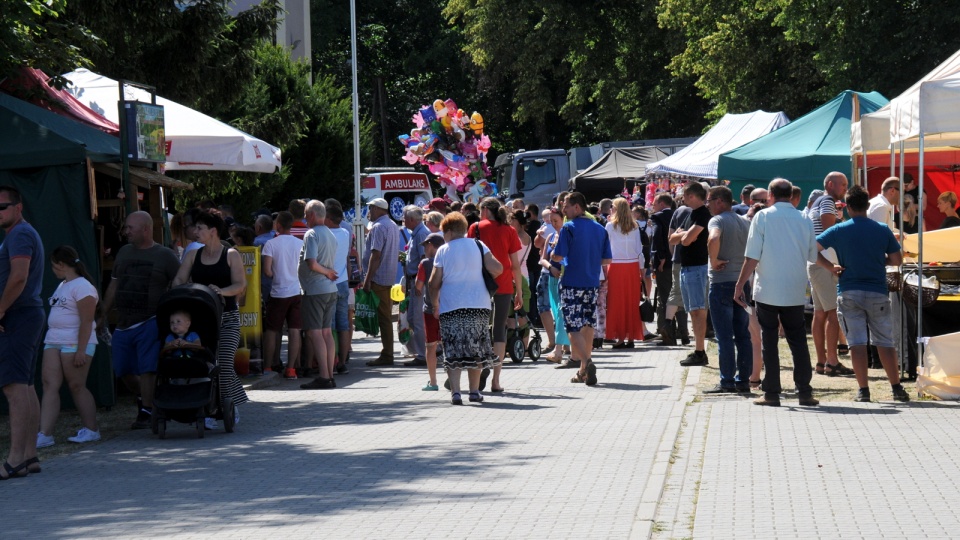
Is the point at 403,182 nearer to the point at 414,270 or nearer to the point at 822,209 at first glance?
the point at 414,270

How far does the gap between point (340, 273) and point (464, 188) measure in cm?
1419

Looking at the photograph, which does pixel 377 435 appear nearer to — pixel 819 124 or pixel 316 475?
pixel 316 475

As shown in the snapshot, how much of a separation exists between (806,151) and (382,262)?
630cm

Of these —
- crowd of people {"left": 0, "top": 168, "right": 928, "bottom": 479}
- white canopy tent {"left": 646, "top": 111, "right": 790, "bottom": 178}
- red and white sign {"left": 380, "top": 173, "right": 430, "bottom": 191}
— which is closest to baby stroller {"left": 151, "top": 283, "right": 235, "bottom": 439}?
crowd of people {"left": 0, "top": 168, "right": 928, "bottom": 479}

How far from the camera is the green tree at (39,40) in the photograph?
39.7 feet

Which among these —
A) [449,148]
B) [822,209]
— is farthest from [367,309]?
[449,148]

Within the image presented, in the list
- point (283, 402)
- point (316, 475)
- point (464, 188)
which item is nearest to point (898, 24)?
point (464, 188)

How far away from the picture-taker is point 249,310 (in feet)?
49.7

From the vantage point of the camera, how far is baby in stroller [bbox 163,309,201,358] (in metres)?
10.5

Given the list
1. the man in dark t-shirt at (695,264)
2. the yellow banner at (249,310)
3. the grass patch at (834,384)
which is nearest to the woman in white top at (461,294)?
the grass patch at (834,384)

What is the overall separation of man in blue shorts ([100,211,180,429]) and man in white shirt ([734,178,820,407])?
4767mm

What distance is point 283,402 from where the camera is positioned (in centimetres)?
1303

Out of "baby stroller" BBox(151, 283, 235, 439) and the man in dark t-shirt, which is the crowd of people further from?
"baby stroller" BBox(151, 283, 235, 439)

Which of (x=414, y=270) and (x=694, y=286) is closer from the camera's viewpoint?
(x=694, y=286)
